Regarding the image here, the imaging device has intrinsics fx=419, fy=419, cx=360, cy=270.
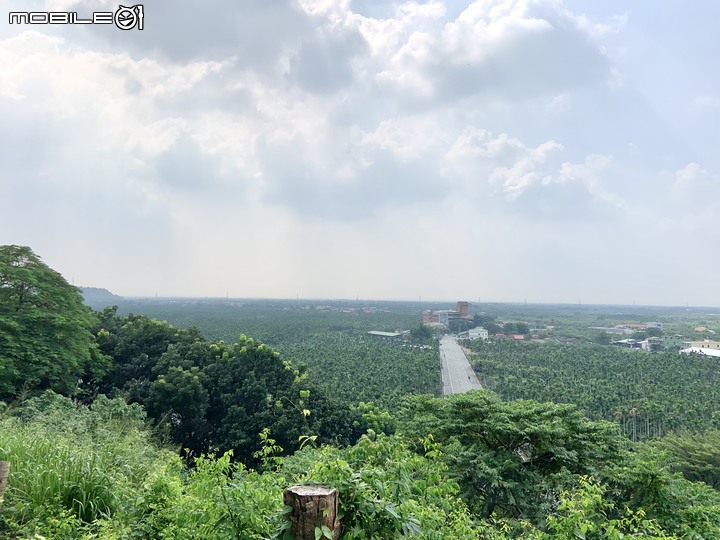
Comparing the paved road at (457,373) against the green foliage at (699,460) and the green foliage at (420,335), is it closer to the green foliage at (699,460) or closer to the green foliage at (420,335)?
the green foliage at (420,335)

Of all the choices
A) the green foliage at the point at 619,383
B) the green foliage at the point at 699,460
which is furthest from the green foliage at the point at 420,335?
the green foliage at the point at 699,460

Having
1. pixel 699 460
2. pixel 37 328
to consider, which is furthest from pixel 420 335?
pixel 37 328

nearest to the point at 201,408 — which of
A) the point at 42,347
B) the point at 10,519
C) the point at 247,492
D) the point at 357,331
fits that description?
the point at 42,347

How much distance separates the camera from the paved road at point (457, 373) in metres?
41.1

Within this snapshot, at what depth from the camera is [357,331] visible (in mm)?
92688

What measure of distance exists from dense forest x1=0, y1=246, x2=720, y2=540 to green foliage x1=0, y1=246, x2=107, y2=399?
0.15 feet

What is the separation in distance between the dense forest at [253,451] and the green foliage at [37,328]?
0.15ft

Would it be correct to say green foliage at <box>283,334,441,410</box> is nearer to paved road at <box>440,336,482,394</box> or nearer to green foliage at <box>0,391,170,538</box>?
paved road at <box>440,336,482,394</box>

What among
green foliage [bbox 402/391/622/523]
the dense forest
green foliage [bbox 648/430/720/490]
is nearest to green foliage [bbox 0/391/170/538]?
the dense forest

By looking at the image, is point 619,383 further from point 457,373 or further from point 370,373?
point 370,373

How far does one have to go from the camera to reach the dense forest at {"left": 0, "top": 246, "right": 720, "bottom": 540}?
2973 millimetres

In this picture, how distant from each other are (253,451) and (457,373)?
131 ft

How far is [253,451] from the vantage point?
1343 centimetres

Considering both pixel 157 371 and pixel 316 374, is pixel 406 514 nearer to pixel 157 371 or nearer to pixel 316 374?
pixel 157 371
